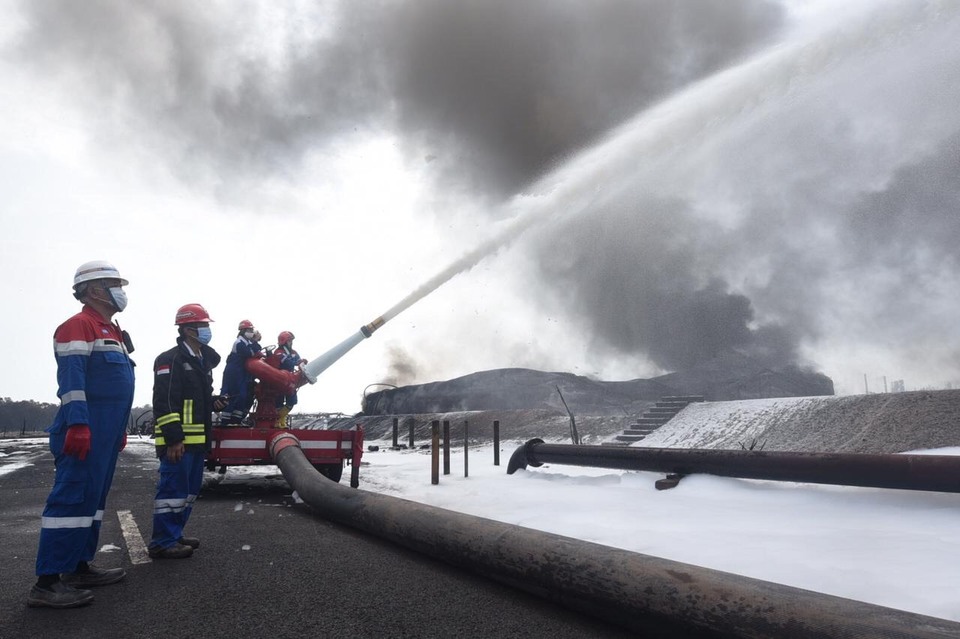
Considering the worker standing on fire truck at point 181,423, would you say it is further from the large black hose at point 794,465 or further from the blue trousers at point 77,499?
the large black hose at point 794,465

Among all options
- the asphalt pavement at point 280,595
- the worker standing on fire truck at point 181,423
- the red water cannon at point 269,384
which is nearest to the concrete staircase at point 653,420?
the red water cannon at point 269,384

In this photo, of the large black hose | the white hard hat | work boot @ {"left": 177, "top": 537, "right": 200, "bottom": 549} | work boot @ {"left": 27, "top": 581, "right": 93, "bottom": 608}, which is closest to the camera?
work boot @ {"left": 27, "top": 581, "right": 93, "bottom": 608}

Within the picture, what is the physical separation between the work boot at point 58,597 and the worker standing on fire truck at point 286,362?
541cm

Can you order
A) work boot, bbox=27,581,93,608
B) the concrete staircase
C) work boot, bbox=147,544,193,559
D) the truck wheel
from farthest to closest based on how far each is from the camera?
the concrete staircase, the truck wheel, work boot, bbox=147,544,193,559, work boot, bbox=27,581,93,608

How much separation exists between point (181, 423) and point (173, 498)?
0.56 meters

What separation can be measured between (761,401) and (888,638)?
1378 cm

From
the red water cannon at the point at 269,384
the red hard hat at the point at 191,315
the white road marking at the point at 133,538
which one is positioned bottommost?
the white road marking at the point at 133,538

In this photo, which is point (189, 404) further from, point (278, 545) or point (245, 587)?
point (245, 587)

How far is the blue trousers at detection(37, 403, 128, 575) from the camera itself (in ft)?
10.8

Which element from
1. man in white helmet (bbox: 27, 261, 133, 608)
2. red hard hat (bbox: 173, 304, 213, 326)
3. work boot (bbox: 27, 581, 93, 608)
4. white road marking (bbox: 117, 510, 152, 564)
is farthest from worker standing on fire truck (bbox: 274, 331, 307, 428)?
work boot (bbox: 27, 581, 93, 608)

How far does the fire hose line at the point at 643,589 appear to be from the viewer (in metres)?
2.04

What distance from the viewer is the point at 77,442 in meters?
3.35

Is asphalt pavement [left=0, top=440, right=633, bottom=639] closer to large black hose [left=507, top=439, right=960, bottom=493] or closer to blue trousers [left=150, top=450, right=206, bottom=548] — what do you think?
blue trousers [left=150, top=450, right=206, bottom=548]

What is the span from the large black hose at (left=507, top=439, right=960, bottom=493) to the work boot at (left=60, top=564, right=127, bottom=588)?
551 centimetres
